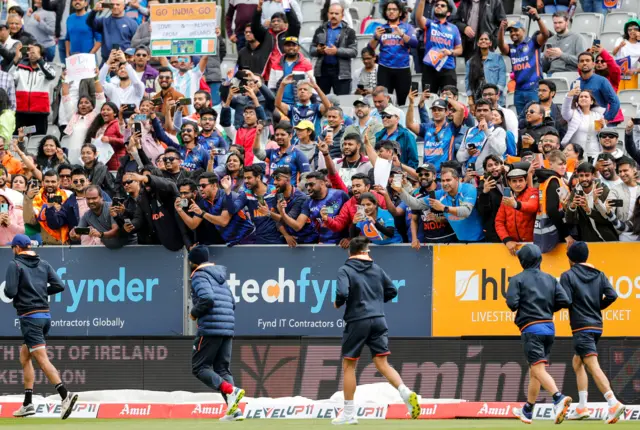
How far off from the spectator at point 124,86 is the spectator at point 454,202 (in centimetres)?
616

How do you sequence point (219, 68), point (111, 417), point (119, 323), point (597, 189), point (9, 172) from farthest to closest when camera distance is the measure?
point (219, 68), point (9, 172), point (119, 323), point (111, 417), point (597, 189)

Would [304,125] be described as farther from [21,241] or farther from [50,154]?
[21,241]

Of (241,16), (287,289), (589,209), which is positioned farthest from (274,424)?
(241,16)

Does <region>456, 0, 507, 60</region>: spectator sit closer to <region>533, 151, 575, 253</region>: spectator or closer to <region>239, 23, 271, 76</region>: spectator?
<region>239, 23, 271, 76</region>: spectator

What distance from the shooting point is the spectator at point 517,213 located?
55.1ft

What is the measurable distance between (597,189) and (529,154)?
1.59 m

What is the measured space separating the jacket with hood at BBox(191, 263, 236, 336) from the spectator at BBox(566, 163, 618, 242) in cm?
445

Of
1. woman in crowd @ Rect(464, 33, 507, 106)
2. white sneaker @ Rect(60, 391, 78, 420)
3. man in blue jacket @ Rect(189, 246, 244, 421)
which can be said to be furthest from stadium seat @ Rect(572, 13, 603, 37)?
white sneaker @ Rect(60, 391, 78, 420)

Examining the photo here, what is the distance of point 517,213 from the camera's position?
1692cm

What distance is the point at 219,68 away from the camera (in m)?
23.3

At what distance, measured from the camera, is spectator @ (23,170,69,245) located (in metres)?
18.9

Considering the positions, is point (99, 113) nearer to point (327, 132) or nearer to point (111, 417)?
point (327, 132)

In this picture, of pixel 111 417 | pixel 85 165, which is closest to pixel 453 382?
pixel 111 417

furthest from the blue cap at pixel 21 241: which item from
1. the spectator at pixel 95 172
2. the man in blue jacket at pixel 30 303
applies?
the spectator at pixel 95 172
